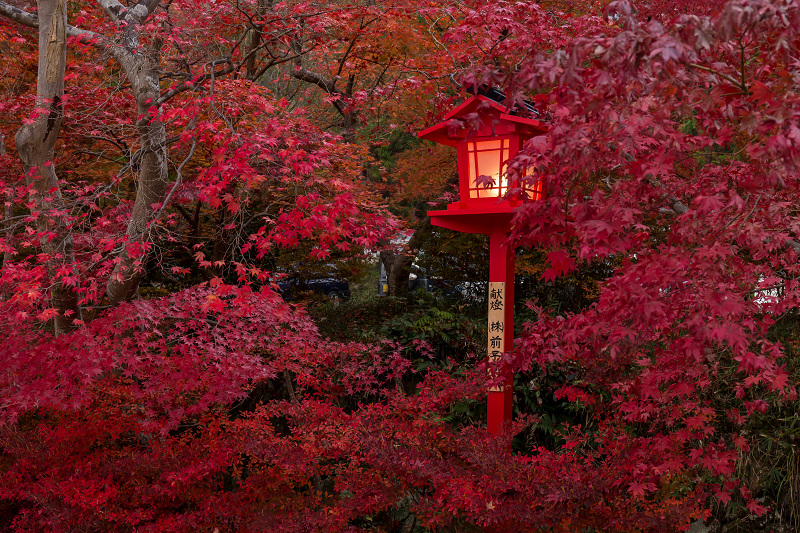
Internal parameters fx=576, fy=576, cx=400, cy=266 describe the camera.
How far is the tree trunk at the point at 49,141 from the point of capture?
17.4 ft

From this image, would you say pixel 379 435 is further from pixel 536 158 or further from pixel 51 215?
pixel 51 215

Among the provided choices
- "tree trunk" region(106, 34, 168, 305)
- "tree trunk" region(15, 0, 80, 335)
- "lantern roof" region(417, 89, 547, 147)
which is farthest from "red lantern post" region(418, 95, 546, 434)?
"tree trunk" region(15, 0, 80, 335)

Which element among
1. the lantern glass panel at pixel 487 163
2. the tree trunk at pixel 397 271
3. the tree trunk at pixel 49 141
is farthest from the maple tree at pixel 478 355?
the tree trunk at pixel 397 271

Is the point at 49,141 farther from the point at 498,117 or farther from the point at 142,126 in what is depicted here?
the point at 498,117

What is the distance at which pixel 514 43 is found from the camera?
5664 mm

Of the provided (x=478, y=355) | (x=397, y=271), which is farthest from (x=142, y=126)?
(x=397, y=271)

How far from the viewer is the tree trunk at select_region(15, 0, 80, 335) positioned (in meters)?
5.32

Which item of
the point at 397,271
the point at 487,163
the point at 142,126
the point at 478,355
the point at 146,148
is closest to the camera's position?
the point at 487,163

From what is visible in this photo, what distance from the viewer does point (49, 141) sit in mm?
5523

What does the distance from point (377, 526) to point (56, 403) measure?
2603 mm

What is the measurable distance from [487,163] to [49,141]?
165 inches

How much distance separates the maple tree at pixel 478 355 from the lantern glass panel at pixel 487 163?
0.45m

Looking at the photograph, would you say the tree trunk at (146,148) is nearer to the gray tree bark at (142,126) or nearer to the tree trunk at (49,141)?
the gray tree bark at (142,126)

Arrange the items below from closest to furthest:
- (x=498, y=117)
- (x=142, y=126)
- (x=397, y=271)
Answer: (x=498, y=117) < (x=142, y=126) < (x=397, y=271)
